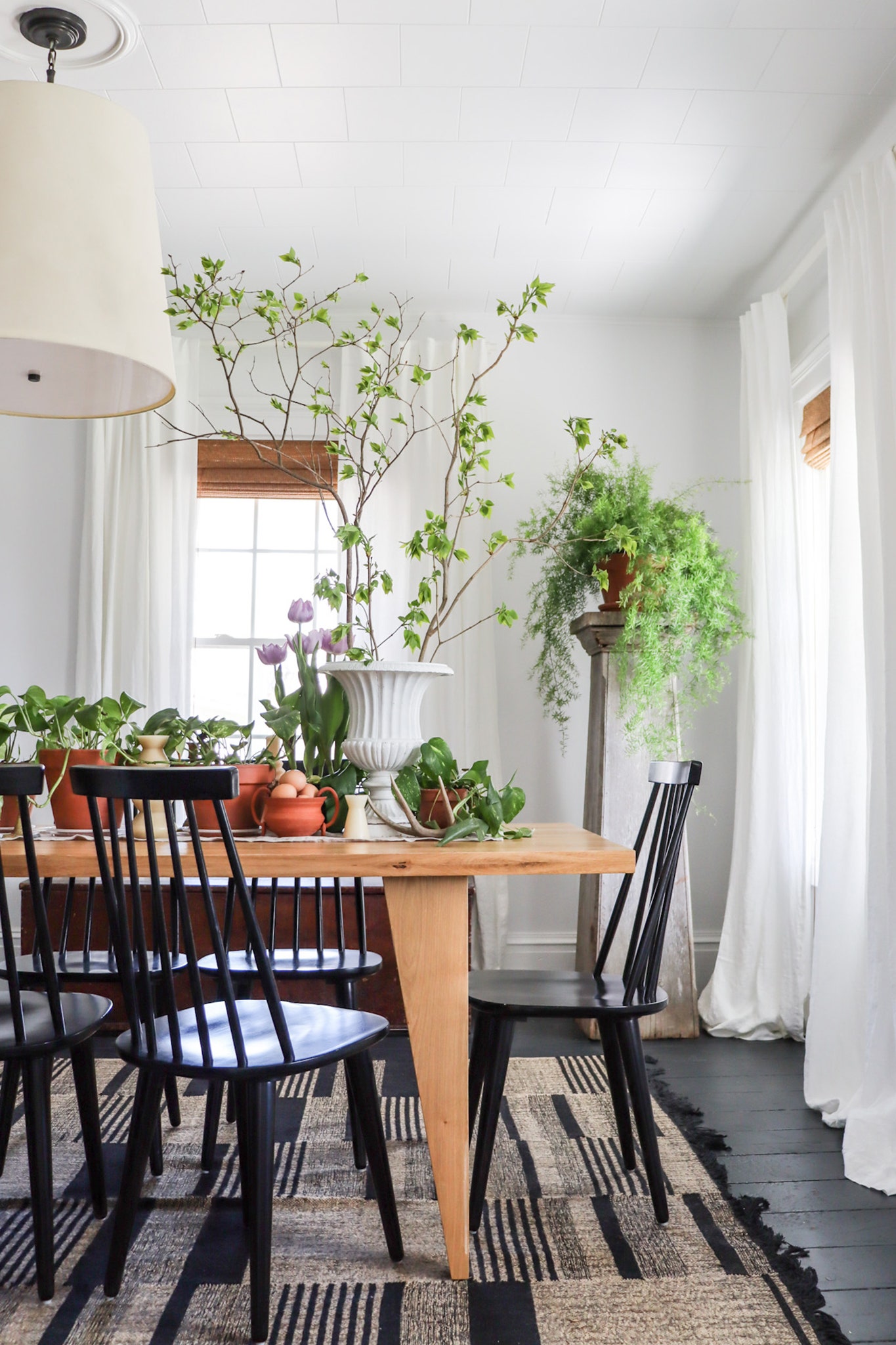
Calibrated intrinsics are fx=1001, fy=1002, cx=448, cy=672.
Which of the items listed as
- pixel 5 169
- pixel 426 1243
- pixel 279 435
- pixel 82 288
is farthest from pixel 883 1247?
pixel 279 435

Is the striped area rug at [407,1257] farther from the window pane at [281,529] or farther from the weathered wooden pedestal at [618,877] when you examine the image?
the window pane at [281,529]

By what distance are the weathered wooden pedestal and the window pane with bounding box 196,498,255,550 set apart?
1546 millimetres

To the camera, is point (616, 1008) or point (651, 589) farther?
point (651, 589)

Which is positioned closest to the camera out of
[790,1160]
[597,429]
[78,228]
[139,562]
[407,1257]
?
[78,228]

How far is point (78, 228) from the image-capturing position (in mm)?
1438

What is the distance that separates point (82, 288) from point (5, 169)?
20 centimetres

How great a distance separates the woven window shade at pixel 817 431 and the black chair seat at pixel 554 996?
2.11 m

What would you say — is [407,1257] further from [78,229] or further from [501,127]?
[501,127]

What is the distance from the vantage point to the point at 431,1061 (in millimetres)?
1714

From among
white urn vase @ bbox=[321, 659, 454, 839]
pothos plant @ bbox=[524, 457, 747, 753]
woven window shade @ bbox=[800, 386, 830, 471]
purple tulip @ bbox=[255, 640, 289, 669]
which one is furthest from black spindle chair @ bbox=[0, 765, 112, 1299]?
woven window shade @ bbox=[800, 386, 830, 471]

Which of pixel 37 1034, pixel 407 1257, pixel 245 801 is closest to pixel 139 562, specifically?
pixel 245 801

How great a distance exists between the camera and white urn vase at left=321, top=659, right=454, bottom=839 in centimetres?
204

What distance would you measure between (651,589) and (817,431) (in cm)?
81

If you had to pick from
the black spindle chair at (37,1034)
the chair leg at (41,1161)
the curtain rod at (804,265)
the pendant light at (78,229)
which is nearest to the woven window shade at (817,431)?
the curtain rod at (804,265)
